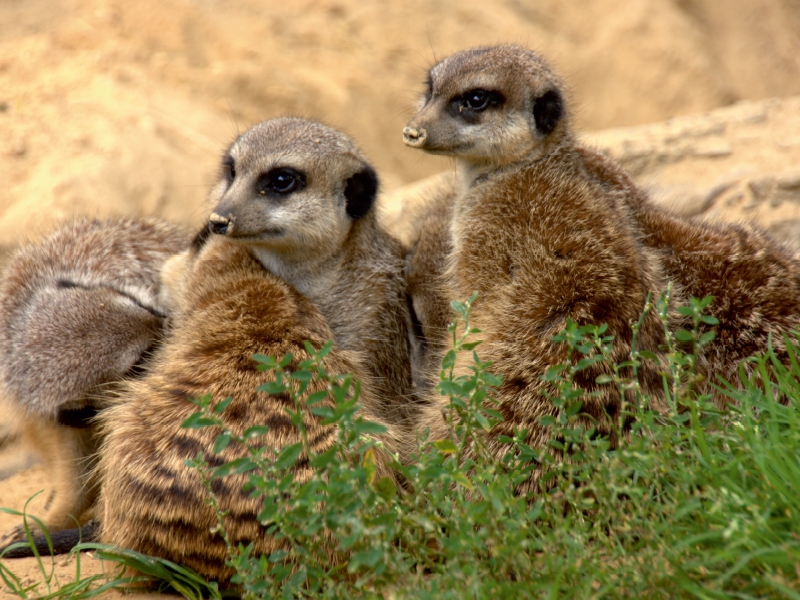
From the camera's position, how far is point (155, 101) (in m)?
6.25

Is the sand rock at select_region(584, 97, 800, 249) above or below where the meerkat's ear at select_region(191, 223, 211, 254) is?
above

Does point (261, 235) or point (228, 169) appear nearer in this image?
point (261, 235)

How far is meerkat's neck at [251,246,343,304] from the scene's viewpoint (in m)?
3.58

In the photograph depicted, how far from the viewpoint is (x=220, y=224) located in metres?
A: 3.19

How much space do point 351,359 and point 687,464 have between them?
4.49 feet

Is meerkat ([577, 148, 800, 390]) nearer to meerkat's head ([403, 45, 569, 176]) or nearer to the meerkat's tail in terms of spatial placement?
meerkat's head ([403, 45, 569, 176])

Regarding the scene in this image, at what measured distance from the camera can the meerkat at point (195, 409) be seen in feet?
8.67

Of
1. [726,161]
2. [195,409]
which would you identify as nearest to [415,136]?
[195,409]

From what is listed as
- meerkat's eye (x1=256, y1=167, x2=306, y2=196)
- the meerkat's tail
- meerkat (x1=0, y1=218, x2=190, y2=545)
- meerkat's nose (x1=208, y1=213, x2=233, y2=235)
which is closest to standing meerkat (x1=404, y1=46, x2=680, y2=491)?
meerkat's eye (x1=256, y1=167, x2=306, y2=196)

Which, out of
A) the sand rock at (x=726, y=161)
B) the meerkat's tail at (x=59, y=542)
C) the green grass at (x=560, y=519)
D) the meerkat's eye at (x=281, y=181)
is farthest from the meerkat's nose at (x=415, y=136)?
the meerkat's tail at (x=59, y=542)

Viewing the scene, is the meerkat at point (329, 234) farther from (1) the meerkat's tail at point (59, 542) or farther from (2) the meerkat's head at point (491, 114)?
(1) the meerkat's tail at point (59, 542)

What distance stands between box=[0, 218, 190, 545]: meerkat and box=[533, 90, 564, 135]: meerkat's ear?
5.91ft

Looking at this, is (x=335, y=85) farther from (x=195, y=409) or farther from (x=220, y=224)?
(x=195, y=409)

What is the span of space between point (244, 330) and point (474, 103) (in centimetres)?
137
